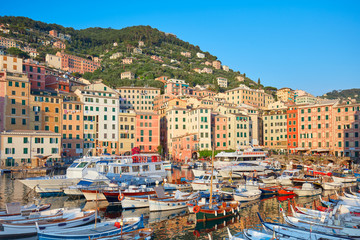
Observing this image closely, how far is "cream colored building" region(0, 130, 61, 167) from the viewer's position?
202 ft

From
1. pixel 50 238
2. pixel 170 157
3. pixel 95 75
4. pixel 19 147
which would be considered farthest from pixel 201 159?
pixel 95 75

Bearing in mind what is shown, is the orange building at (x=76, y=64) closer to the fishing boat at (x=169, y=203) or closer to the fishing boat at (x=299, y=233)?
the fishing boat at (x=169, y=203)

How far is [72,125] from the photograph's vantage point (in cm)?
7444

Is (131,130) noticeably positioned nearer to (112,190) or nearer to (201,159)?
(201,159)

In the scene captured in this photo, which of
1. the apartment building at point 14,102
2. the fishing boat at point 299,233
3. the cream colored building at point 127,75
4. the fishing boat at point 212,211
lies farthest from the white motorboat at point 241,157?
the cream colored building at point 127,75

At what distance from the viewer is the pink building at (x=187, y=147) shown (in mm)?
77500

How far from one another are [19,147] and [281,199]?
52.3 metres

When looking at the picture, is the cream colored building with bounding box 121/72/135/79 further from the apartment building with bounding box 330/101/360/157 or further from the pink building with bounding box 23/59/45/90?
the apartment building with bounding box 330/101/360/157

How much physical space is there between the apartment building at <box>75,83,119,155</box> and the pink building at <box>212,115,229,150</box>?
25.8 m

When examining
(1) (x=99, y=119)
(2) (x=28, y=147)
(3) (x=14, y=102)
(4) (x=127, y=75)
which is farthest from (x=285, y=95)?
(2) (x=28, y=147)

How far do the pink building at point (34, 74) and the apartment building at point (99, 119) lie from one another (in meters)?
10.0

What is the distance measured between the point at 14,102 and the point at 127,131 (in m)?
27.0

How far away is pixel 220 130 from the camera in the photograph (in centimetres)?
8256

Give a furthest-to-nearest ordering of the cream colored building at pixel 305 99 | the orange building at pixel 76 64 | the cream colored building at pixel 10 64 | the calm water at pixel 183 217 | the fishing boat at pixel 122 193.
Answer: the orange building at pixel 76 64, the cream colored building at pixel 305 99, the cream colored building at pixel 10 64, the fishing boat at pixel 122 193, the calm water at pixel 183 217
